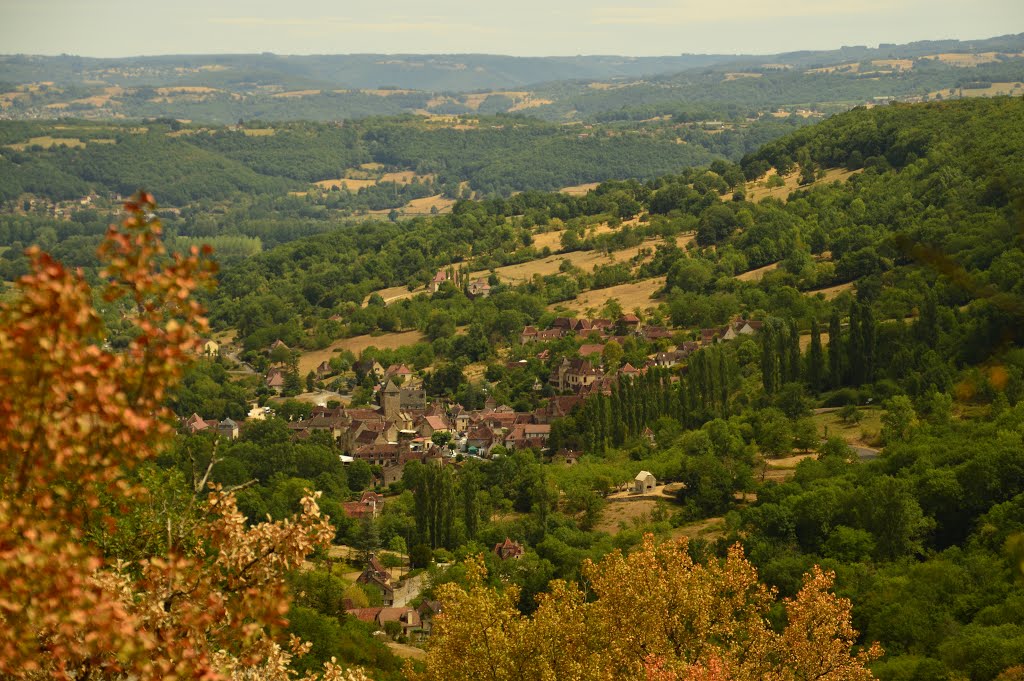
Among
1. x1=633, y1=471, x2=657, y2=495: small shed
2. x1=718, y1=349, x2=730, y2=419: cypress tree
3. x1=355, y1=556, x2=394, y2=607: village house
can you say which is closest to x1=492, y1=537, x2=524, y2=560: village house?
x1=355, y1=556, x2=394, y2=607: village house

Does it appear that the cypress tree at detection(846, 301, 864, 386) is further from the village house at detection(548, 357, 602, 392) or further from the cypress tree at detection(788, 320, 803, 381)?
the village house at detection(548, 357, 602, 392)

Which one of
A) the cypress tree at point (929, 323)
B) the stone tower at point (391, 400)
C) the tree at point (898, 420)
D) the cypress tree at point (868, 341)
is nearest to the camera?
the tree at point (898, 420)

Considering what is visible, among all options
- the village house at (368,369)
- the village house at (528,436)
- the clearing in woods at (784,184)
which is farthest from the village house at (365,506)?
the clearing in woods at (784,184)

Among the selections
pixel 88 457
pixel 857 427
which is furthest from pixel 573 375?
pixel 88 457

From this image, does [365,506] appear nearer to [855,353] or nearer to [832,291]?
[855,353]

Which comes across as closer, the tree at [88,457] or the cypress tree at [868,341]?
the tree at [88,457]

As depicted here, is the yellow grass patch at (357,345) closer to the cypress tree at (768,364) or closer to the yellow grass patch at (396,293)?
the yellow grass patch at (396,293)
